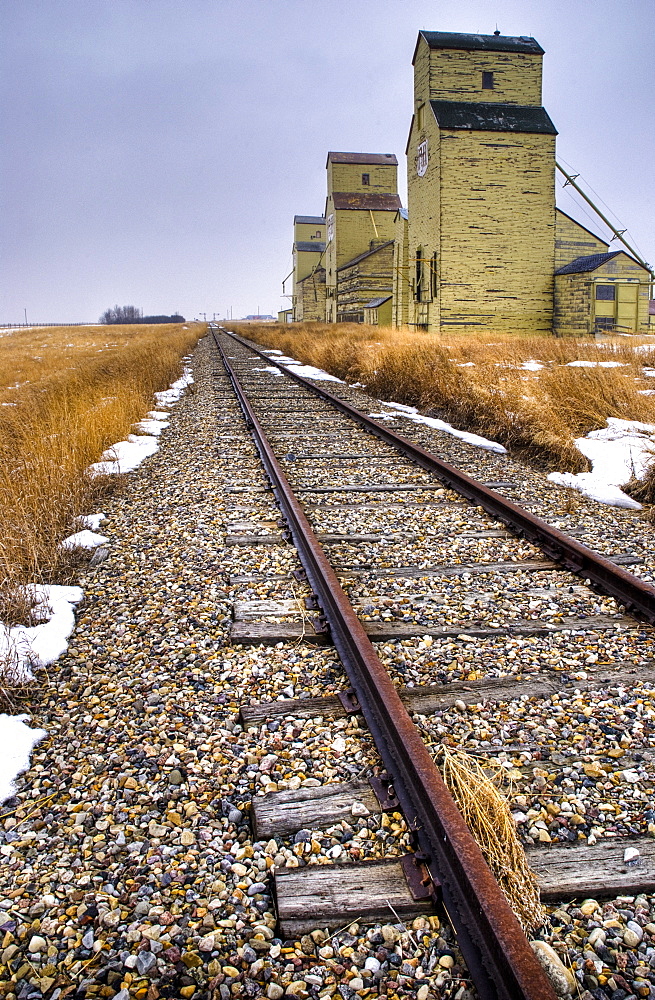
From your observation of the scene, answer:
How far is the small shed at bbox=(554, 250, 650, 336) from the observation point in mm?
24172

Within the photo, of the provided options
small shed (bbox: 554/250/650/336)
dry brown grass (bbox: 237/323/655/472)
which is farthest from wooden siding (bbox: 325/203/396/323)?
dry brown grass (bbox: 237/323/655/472)

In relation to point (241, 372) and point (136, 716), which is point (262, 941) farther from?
point (241, 372)

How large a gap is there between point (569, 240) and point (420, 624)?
90.2ft

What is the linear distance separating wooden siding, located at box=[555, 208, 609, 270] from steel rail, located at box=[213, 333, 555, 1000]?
1069 inches

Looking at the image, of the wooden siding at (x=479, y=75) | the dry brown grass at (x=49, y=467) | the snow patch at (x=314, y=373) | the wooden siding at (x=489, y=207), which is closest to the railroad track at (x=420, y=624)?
the dry brown grass at (x=49, y=467)

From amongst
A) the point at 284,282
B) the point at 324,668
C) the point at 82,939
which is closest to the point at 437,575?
the point at 324,668

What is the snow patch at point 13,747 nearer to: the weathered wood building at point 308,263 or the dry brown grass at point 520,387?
the dry brown grass at point 520,387

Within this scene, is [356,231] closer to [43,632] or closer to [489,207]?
[489,207]

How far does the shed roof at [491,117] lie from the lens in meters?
25.9

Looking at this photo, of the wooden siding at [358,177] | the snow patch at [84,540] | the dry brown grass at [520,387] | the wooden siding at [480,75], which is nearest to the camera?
the snow patch at [84,540]

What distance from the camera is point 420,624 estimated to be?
12.8ft

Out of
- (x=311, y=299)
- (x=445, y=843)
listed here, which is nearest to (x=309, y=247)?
(x=311, y=299)

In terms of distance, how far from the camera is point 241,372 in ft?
66.7

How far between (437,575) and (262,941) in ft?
9.67
